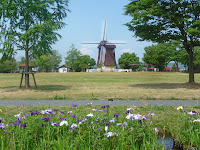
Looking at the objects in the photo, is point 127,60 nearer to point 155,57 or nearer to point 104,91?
point 155,57

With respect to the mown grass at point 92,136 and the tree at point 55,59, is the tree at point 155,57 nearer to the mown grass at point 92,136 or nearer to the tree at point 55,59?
the tree at point 55,59

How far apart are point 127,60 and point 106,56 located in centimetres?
1650

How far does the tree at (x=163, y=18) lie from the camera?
51.2ft

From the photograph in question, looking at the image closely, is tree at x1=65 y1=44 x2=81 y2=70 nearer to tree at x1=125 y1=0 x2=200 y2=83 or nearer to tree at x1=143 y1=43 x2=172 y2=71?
tree at x1=143 y1=43 x2=172 y2=71

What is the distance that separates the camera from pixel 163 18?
16688 millimetres

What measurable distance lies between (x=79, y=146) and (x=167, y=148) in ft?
5.52

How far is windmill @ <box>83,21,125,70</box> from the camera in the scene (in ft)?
315

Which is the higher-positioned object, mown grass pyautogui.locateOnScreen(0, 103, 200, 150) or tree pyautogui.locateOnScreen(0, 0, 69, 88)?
tree pyautogui.locateOnScreen(0, 0, 69, 88)

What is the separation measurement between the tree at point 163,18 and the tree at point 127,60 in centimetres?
9258

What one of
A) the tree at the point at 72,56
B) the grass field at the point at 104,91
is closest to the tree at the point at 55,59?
the tree at the point at 72,56

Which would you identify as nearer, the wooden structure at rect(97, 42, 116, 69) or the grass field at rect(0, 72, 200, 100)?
the grass field at rect(0, 72, 200, 100)

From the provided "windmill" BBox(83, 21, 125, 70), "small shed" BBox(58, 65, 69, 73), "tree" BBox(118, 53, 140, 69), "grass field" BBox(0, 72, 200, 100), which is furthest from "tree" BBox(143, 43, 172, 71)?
"grass field" BBox(0, 72, 200, 100)

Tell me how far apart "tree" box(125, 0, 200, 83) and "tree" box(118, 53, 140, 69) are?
92.6 metres

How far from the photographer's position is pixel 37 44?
547 inches
